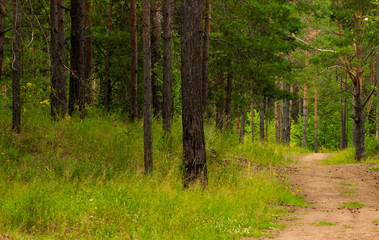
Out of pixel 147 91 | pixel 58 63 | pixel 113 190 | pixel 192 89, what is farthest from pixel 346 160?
pixel 113 190

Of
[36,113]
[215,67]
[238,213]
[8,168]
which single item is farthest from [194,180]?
[215,67]

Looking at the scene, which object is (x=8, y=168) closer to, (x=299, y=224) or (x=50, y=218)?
(x=50, y=218)

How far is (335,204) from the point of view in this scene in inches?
417

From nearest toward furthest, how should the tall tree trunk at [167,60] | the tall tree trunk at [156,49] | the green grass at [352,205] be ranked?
the green grass at [352,205] → the tall tree trunk at [167,60] → the tall tree trunk at [156,49]

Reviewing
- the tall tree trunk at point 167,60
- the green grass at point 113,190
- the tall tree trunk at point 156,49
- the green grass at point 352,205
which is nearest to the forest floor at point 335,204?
the green grass at point 352,205

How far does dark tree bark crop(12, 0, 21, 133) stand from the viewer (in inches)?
357

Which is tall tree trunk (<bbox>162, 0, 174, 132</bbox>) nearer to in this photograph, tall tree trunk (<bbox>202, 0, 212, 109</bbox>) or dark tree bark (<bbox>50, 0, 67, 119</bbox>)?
tall tree trunk (<bbox>202, 0, 212, 109</bbox>)

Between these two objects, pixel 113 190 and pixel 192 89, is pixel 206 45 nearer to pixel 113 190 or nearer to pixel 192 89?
pixel 192 89

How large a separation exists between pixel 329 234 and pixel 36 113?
387 inches

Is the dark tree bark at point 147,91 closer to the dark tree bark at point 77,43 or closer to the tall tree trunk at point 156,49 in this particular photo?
the dark tree bark at point 77,43

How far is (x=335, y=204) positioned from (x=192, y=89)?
5.26m

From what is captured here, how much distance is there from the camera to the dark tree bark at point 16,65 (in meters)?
9.07

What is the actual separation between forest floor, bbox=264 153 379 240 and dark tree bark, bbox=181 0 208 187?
8.84 ft

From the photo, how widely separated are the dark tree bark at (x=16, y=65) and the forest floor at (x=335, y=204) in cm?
763
